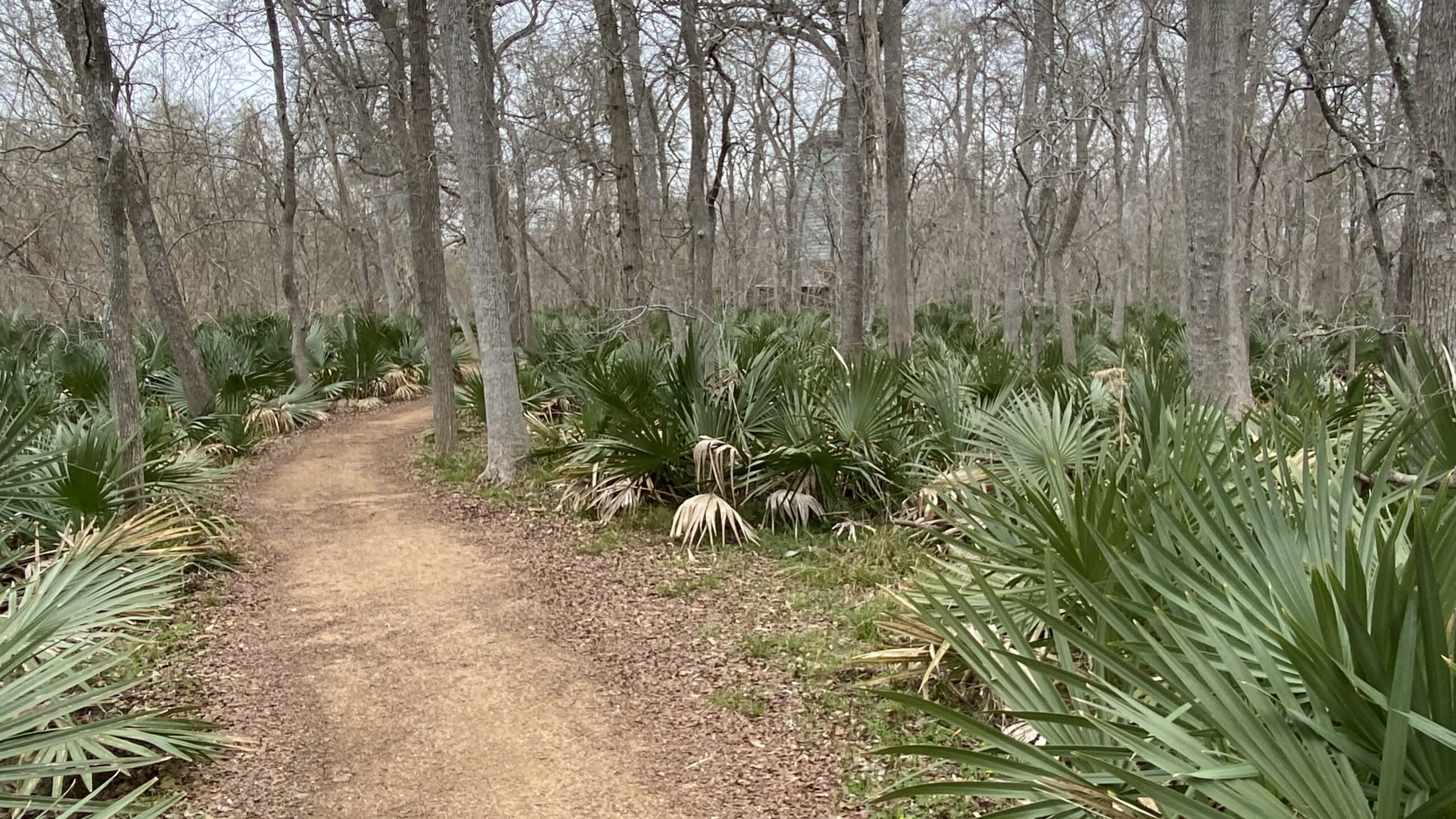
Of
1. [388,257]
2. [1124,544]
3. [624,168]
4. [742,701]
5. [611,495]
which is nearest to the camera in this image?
[1124,544]

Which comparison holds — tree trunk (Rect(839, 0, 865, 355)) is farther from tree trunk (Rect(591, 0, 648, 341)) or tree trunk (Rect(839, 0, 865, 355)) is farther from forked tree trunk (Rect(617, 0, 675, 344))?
tree trunk (Rect(591, 0, 648, 341))

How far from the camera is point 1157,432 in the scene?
438cm

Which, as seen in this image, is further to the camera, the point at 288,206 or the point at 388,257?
the point at 388,257

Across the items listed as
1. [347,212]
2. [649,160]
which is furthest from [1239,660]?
[347,212]

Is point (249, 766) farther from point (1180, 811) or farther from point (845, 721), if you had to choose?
point (1180, 811)

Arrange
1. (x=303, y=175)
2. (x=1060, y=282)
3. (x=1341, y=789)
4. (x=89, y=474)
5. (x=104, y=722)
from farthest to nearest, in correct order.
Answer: (x=303, y=175) → (x=1060, y=282) → (x=89, y=474) → (x=104, y=722) → (x=1341, y=789)

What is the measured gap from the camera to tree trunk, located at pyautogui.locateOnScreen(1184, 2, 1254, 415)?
675 cm

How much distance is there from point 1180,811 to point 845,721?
2581 millimetres

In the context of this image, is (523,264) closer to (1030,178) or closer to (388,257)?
(388,257)

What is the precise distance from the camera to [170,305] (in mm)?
11195

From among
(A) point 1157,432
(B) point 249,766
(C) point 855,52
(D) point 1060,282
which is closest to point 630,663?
(B) point 249,766

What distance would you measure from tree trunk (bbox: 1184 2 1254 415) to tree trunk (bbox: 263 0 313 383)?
1158 centimetres

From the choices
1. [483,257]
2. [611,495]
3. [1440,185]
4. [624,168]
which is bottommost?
[611,495]

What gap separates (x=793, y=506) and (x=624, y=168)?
613cm
